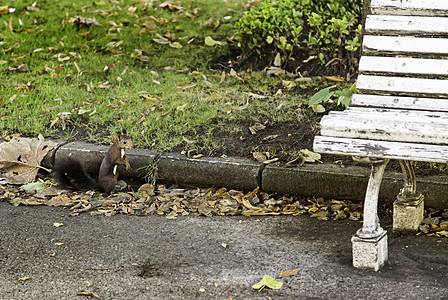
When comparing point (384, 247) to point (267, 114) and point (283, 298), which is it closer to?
point (283, 298)

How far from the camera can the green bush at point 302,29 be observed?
5.40 meters

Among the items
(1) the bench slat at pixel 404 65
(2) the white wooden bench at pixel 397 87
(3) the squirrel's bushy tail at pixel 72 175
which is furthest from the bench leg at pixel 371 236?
(3) the squirrel's bushy tail at pixel 72 175

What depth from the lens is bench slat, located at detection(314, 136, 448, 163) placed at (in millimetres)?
→ 2574

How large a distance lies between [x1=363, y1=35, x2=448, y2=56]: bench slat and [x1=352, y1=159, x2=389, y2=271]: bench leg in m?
0.82

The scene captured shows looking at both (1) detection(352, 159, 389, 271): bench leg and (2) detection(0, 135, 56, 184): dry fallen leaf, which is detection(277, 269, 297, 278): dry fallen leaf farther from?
(2) detection(0, 135, 56, 184): dry fallen leaf

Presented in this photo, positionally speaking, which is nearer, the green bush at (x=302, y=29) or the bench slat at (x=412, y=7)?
the bench slat at (x=412, y=7)

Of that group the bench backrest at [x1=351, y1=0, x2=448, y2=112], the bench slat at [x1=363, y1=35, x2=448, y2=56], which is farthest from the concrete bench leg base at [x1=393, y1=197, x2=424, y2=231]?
the bench slat at [x1=363, y1=35, x2=448, y2=56]

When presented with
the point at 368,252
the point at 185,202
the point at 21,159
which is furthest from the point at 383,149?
the point at 21,159

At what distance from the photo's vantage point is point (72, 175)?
4066mm

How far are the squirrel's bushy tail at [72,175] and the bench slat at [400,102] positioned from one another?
6.29ft

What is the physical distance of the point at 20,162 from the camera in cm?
440

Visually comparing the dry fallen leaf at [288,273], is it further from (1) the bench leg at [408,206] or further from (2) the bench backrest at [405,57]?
(2) the bench backrest at [405,57]

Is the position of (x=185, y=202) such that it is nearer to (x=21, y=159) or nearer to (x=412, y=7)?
(x=21, y=159)

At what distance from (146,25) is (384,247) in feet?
15.6
